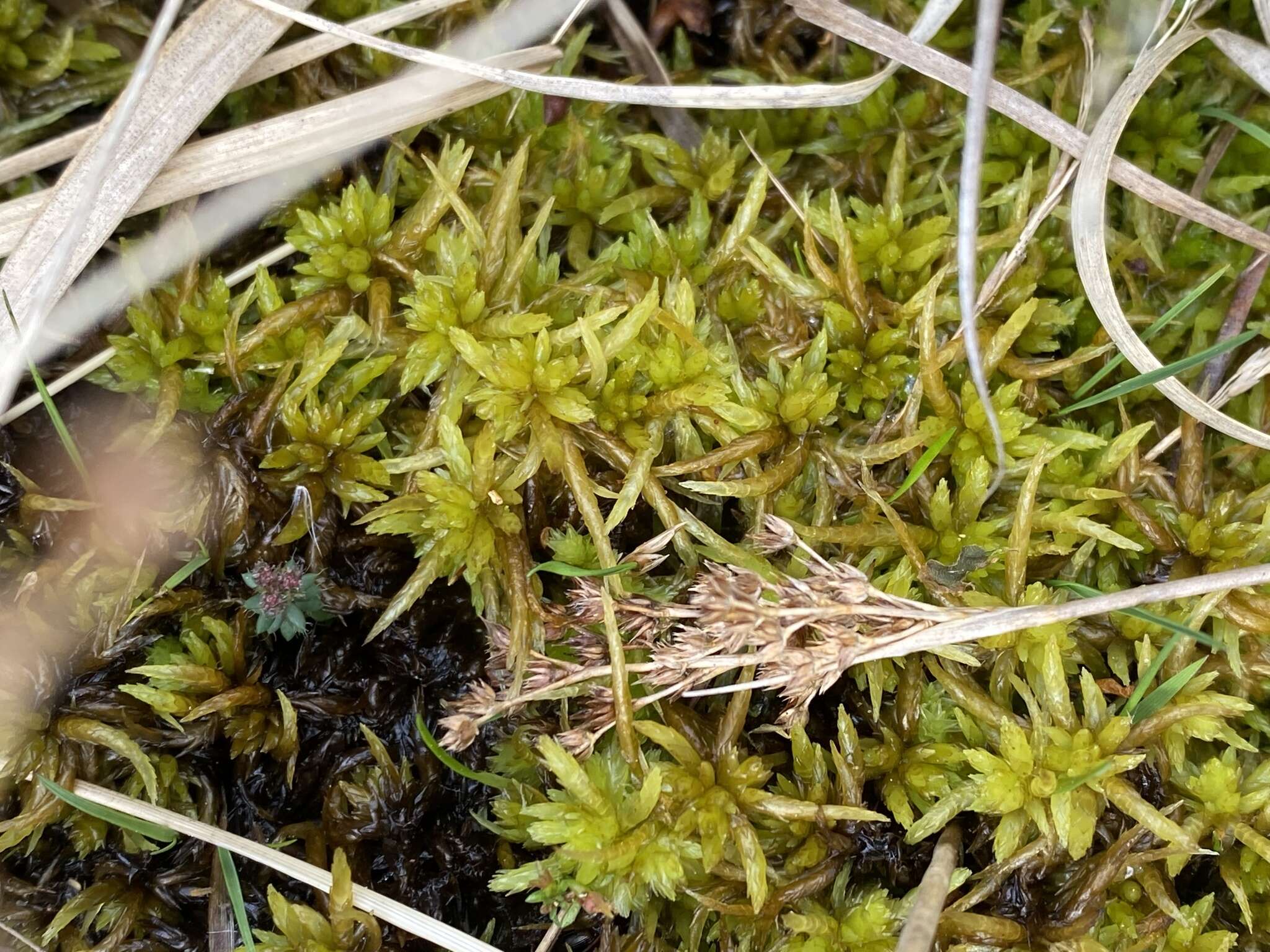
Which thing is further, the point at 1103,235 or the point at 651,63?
the point at 651,63

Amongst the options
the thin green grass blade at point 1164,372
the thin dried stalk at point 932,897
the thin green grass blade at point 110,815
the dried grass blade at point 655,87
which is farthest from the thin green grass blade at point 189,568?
the thin green grass blade at point 1164,372

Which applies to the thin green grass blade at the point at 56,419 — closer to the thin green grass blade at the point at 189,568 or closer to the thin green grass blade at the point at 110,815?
the thin green grass blade at the point at 189,568

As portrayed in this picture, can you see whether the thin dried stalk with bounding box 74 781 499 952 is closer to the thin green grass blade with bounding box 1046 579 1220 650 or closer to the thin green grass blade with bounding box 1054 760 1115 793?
the thin green grass blade with bounding box 1054 760 1115 793

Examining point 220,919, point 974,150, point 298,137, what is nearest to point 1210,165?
point 974,150

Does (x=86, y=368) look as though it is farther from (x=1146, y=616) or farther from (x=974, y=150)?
(x=1146, y=616)

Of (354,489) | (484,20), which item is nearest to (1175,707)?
(354,489)

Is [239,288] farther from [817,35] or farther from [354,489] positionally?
[817,35]

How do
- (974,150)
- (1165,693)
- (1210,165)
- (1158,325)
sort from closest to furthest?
(974,150)
(1165,693)
(1158,325)
(1210,165)
